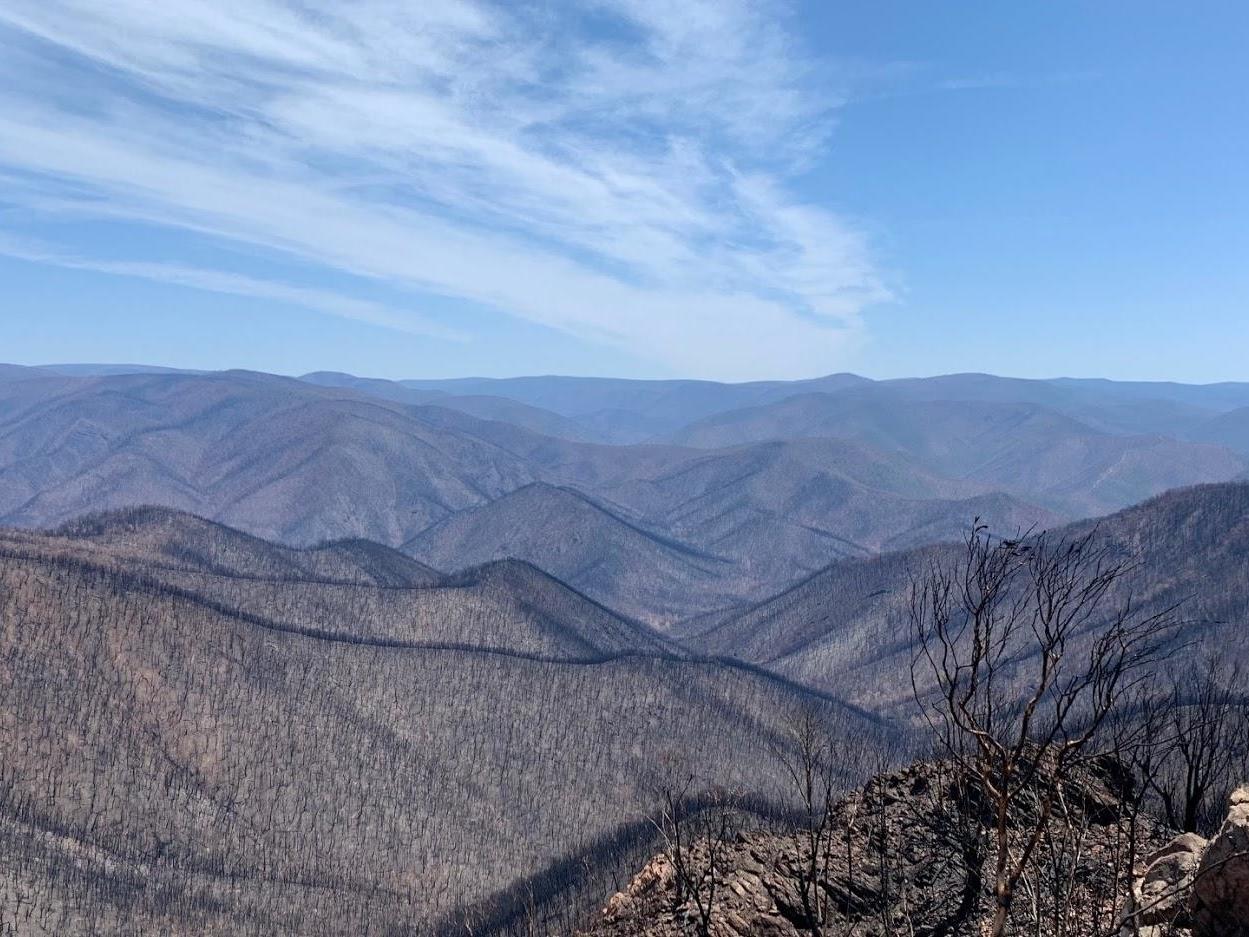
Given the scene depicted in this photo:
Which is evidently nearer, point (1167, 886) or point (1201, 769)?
point (1167, 886)

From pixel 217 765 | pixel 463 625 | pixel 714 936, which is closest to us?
pixel 714 936

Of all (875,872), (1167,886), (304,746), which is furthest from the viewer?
(304,746)

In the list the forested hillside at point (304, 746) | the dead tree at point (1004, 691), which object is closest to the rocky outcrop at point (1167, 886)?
the dead tree at point (1004, 691)

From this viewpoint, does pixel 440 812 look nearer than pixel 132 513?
Yes

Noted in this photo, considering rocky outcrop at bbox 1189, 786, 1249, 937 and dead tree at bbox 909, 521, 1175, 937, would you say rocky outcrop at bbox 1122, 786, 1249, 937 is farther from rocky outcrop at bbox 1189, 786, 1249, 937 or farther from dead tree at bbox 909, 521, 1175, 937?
dead tree at bbox 909, 521, 1175, 937

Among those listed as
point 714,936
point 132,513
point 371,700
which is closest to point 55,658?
point 371,700

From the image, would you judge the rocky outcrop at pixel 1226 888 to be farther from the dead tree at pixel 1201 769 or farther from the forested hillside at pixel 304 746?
the forested hillside at pixel 304 746

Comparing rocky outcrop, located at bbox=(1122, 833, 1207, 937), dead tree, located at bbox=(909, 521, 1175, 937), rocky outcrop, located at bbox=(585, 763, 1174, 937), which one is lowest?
rocky outcrop, located at bbox=(585, 763, 1174, 937)

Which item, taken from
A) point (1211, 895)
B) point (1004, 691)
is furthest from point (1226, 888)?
point (1004, 691)

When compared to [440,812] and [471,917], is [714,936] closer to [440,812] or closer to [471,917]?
[471,917]

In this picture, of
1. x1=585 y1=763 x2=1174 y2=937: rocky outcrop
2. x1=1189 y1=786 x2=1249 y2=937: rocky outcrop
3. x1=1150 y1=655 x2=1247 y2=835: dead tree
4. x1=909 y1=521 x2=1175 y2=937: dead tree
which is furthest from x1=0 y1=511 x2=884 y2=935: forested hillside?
x1=1189 y1=786 x2=1249 y2=937: rocky outcrop

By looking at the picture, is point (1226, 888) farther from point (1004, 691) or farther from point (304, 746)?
point (304, 746)
